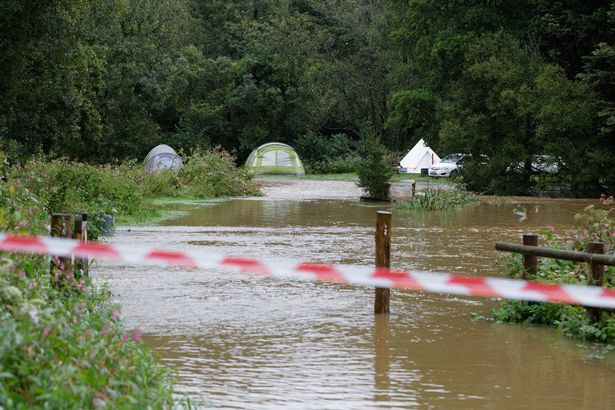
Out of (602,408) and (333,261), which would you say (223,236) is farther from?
(602,408)

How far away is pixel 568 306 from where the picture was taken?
11305 mm

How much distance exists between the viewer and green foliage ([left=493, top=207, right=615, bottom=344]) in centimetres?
1048

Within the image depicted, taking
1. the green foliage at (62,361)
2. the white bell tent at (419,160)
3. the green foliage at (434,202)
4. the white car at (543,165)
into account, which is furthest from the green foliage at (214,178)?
the green foliage at (62,361)

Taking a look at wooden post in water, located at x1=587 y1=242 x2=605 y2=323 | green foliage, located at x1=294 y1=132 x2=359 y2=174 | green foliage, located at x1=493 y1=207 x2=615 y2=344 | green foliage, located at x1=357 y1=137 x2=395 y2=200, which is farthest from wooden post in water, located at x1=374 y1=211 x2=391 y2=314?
green foliage, located at x1=294 y1=132 x2=359 y2=174

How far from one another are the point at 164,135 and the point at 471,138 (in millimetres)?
25698

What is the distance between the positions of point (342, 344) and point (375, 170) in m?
24.8

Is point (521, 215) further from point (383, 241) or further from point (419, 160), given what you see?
point (419, 160)

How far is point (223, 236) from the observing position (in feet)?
70.6

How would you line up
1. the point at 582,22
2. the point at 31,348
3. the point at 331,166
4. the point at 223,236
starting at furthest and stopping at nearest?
1. the point at 331,166
2. the point at 582,22
3. the point at 223,236
4. the point at 31,348

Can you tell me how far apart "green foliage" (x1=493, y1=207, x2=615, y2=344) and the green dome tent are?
145 feet

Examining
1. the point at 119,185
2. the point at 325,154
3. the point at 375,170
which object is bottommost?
the point at 119,185

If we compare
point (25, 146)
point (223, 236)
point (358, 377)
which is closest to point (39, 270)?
point (358, 377)

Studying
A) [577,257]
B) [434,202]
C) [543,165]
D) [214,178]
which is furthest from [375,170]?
[577,257]

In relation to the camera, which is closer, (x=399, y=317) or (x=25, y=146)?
(x=399, y=317)
